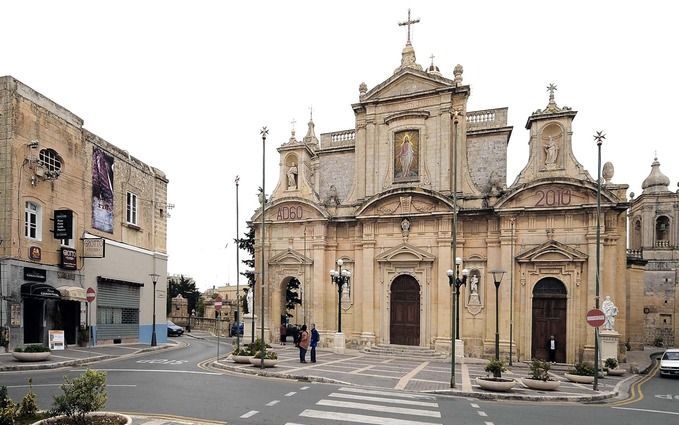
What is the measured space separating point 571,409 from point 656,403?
14.2 ft

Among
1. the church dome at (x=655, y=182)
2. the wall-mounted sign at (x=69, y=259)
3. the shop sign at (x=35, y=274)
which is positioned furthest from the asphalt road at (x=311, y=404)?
the church dome at (x=655, y=182)

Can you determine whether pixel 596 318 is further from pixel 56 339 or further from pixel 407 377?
pixel 56 339

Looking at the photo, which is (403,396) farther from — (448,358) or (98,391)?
(448,358)

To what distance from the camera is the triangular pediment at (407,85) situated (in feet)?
100

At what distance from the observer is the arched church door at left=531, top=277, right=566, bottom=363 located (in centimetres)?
2706

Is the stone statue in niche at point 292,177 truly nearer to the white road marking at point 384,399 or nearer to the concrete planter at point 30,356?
the concrete planter at point 30,356

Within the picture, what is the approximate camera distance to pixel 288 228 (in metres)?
33.3

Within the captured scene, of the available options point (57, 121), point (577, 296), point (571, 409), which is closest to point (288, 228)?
point (57, 121)

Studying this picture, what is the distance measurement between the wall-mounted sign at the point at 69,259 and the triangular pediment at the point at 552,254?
1020 inches

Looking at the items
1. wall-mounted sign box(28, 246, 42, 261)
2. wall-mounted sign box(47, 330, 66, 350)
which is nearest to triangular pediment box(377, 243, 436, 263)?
wall-mounted sign box(47, 330, 66, 350)

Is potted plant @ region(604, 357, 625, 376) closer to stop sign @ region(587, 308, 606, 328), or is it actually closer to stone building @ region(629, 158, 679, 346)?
stop sign @ region(587, 308, 606, 328)

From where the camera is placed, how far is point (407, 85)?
31.5 metres

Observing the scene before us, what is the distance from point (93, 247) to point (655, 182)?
55354 millimetres

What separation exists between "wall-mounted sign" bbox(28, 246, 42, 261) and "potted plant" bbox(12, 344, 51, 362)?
18.9ft
